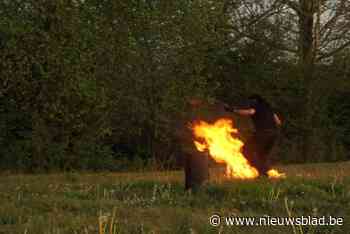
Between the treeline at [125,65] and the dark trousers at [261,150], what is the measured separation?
13.7 ft

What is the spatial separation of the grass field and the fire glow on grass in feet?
2.56

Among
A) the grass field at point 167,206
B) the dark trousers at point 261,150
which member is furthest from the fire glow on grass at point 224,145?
the grass field at point 167,206

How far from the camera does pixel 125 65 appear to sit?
18.8 metres

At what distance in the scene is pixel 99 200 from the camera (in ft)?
31.6

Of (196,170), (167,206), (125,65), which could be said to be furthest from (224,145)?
(125,65)

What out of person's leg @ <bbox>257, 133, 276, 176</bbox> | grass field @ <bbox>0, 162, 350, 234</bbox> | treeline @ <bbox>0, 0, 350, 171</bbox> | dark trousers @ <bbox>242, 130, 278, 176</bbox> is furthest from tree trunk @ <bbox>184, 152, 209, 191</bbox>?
treeline @ <bbox>0, 0, 350, 171</bbox>

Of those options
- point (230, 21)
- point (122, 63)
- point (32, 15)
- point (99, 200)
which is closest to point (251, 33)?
point (230, 21)

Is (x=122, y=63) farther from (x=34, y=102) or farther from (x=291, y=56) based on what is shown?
(x=291, y=56)

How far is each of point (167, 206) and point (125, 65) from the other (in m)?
10.2

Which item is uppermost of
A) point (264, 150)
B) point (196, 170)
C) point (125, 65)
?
point (125, 65)

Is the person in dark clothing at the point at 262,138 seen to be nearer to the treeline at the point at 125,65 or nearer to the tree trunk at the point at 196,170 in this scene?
the tree trunk at the point at 196,170

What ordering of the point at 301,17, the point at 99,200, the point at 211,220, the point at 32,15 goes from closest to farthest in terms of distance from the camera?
the point at 211,220 < the point at 99,200 < the point at 32,15 < the point at 301,17

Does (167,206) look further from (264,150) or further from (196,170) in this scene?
(264,150)

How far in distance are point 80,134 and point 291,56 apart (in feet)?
28.9
